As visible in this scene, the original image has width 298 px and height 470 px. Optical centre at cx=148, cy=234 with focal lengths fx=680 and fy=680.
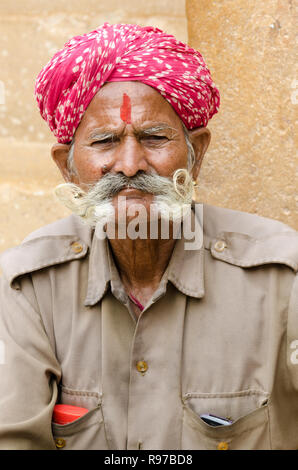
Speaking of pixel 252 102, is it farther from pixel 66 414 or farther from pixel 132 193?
pixel 66 414

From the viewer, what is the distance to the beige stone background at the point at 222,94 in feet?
10.2

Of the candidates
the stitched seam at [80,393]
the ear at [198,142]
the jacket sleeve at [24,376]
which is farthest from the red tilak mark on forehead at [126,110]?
the stitched seam at [80,393]

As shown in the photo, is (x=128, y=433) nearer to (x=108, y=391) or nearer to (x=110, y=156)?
(x=108, y=391)

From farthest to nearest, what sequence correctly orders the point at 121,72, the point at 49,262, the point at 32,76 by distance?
the point at 32,76
the point at 49,262
the point at 121,72

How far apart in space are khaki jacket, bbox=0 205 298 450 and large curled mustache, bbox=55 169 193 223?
0.20 meters

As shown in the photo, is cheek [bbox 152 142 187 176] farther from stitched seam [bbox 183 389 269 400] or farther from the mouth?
stitched seam [bbox 183 389 269 400]

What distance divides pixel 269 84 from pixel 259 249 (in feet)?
3.15

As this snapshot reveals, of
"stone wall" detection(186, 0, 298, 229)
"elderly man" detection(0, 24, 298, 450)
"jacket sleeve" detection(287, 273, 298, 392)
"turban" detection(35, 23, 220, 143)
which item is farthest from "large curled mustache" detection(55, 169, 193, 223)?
"stone wall" detection(186, 0, 298, 229)

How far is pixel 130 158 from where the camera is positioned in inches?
93.7

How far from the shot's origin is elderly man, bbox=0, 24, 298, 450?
2.37 metres

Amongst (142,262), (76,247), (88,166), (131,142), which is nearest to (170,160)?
(131,142)

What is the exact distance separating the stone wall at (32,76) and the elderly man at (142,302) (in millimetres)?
791

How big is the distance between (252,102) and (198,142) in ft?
2.06

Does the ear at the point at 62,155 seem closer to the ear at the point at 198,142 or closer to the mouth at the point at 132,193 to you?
the mouth at the point at 132,193
